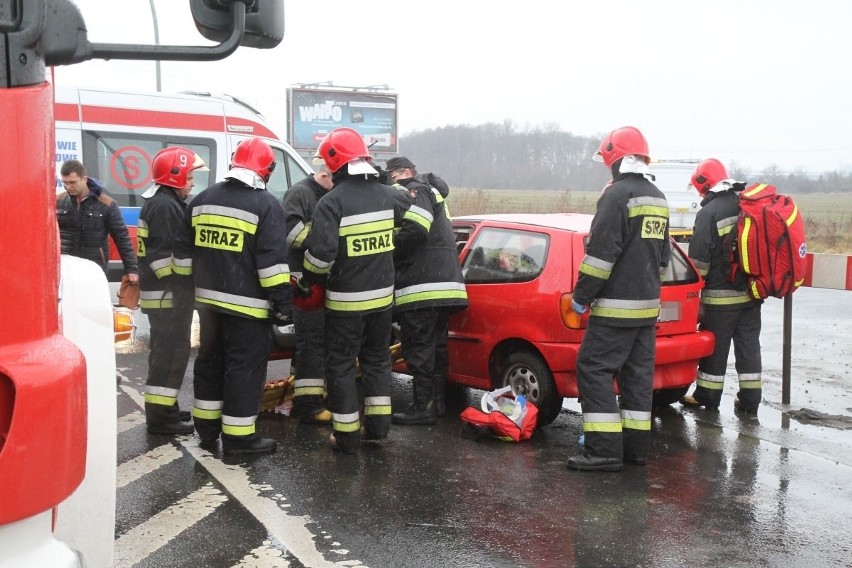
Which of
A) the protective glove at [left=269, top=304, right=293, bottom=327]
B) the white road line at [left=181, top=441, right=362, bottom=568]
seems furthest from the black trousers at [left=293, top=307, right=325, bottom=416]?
the white road line at [left=181, top=441, right=362, bottom=568]

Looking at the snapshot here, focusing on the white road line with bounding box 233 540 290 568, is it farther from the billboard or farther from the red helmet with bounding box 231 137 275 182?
the billboard

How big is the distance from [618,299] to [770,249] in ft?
7.10

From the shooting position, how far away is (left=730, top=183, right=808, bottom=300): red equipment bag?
23.5 ft

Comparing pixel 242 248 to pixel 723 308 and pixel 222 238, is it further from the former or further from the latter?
pixel 723 308

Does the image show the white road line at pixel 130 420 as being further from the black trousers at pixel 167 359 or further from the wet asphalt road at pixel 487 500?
the black trousers at pixel 167 359

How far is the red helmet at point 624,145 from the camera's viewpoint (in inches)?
228

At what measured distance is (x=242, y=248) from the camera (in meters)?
5.67

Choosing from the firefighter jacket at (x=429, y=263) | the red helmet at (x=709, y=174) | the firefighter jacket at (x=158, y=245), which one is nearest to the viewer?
the firefighter jacket at (x=158, y=245)

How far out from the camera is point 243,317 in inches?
224

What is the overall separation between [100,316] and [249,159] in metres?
3.08

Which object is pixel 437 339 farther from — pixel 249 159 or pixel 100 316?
pixel 100 316

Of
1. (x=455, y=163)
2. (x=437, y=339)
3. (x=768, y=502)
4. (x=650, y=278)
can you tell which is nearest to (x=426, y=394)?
(x=437, y=339)

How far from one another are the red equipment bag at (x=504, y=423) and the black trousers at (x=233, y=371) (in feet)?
4.90

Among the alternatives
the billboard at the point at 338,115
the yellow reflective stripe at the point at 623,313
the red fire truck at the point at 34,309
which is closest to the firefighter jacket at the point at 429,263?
the yellow reflective stripe at the point at 623,313
